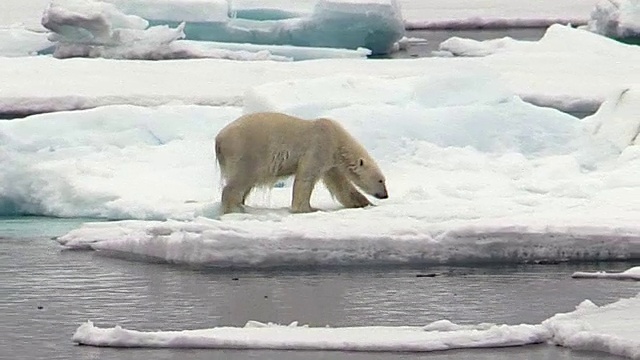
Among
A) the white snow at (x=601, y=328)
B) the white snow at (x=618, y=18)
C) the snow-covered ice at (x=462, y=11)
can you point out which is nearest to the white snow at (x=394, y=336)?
the white snow at (x=601, y=328)

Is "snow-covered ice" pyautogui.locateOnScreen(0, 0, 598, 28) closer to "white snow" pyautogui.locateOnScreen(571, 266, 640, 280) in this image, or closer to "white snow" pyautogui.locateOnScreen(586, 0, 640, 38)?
"white snow" pyautogui.locateOnScreen(586, 0, 640, 38)

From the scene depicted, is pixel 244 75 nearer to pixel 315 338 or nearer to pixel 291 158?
pixel 291 158

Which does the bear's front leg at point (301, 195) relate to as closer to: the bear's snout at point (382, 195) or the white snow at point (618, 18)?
the bear's snout at point (382, 195)

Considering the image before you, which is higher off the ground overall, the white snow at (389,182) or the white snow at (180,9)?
the white snow at (389,182)

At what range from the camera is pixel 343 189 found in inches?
320

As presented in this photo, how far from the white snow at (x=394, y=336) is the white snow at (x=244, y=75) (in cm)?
711

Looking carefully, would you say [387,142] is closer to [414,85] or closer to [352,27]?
[414,85]

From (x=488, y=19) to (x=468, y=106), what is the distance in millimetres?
15363

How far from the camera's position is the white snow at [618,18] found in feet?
68.4

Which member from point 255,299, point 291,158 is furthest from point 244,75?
point 255,299

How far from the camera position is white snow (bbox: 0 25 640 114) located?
42.6 feet

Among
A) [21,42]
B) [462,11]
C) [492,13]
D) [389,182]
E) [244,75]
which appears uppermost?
[389,182]

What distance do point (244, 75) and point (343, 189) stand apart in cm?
648

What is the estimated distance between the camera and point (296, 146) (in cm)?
796
